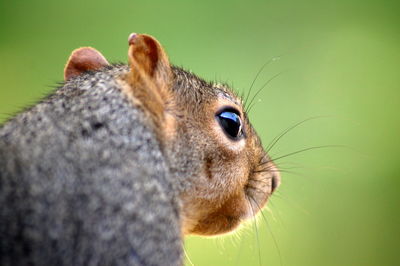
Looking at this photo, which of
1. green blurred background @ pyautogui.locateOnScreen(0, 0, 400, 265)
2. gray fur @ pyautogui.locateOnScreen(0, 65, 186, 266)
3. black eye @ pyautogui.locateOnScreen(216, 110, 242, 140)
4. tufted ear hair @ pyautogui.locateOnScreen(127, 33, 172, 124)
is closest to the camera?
gray fur @ pyautogui.locateOnScreen(0, 65, 186, 266)

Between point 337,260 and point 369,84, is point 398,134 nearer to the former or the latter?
point 369,84

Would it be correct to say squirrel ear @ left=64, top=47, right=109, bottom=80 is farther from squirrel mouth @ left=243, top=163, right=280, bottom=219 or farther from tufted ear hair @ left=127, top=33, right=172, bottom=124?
squirrel mouth @ left=243, top=163, right=280, bottom=219

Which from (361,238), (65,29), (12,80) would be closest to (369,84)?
(361,238)

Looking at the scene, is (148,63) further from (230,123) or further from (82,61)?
(82,61)

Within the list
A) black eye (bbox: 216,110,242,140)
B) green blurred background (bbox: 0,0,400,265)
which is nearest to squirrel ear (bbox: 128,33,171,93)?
black eye (bbox: 216,110,242,140)

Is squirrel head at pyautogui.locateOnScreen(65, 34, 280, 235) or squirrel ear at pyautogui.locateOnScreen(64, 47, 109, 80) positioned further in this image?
squirrel ear at pyautogui.locateOnScreen(64, 47, 109, 80)

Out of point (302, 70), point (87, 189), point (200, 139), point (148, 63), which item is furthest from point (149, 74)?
point (302, 70)

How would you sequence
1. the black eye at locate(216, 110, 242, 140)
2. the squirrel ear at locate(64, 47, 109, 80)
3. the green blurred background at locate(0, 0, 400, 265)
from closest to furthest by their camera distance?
1. the black eye at locate(216, 110, 242, 140)
2. the squirrel ear at locate(64, 47, 109, 80)
3. the green blurred background at locate(0, 0, 400, 265)
